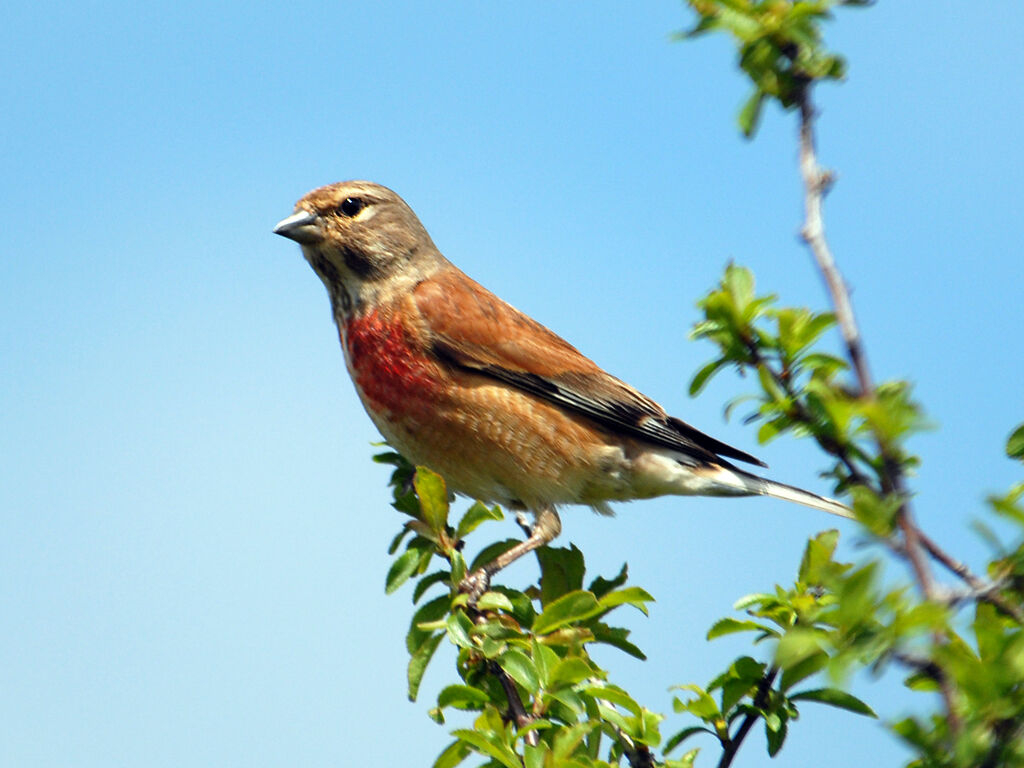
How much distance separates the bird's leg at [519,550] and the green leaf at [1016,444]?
1506 mm

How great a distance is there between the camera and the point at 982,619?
1911 millimetres

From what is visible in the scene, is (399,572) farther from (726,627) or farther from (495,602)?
(726,627)

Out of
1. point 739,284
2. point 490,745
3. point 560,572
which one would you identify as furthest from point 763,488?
point 739,284

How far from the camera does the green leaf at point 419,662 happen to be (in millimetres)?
3473

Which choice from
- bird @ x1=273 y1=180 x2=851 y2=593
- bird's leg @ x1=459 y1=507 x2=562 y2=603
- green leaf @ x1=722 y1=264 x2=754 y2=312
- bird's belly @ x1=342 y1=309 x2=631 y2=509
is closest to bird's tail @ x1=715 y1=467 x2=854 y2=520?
bird @ x1=273 y1=180 x2=851 y2=593

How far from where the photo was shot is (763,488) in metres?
5.32

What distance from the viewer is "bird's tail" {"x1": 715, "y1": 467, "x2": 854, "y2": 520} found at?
5.27 m

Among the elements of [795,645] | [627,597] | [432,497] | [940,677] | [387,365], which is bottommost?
[940,677]

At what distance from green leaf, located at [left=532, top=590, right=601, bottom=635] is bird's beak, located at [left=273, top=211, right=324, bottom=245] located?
8.86 feet

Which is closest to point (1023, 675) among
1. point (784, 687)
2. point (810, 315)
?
point (810, 315)

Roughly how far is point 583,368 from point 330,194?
137 centimetres

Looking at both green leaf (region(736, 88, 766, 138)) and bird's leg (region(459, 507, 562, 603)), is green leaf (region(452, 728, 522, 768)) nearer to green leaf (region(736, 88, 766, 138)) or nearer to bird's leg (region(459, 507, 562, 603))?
bird's leg (region(459, 507, 562, 603))

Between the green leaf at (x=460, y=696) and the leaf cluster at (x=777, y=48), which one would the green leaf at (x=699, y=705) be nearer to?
the green leaf at (x=460, y=696)

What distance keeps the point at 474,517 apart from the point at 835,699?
3.45 ft
